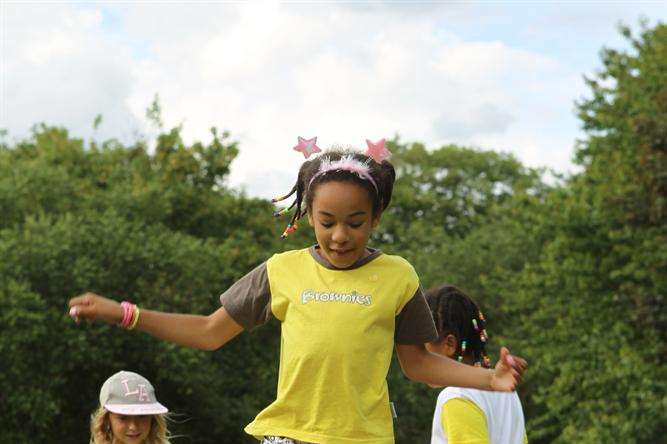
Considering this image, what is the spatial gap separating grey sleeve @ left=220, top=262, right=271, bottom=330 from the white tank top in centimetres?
95

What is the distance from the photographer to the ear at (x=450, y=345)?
211 inches

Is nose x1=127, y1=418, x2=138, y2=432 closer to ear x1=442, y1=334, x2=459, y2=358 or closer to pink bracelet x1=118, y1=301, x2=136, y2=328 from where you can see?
ear x1=442, y1=334, x2=459, y2=358

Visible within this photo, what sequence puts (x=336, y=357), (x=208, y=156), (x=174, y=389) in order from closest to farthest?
(x=336, y=357) < (x=174, y=389) < (x=208, y=156)

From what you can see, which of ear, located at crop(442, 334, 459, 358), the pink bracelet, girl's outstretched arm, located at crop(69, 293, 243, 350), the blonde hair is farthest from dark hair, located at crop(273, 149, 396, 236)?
the blonde hair

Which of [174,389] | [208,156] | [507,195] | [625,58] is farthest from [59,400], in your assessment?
[507,195]

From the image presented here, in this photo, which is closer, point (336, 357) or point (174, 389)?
point (336, 357)

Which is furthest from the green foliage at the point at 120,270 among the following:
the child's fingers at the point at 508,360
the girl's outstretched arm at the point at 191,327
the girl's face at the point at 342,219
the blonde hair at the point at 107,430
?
the child's fingers at the point at 508,360

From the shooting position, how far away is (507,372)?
4082mm

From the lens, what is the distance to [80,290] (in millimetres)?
25047

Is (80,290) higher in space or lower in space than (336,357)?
higher

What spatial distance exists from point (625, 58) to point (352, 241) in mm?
21724

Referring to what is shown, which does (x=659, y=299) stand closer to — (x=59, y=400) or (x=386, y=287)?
(x=59, y=400)

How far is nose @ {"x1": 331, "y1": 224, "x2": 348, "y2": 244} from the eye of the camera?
4.18 m

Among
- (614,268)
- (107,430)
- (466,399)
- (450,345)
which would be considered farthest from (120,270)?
(466,399)
